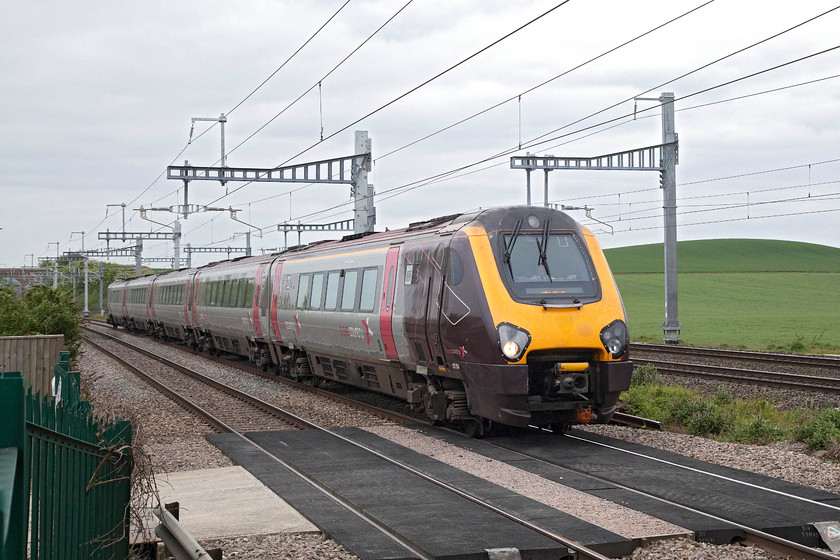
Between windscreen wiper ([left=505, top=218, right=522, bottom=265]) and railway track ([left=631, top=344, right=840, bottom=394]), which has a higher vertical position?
windscreen wiper ([left=505, top=218, right=522, bottom=265])

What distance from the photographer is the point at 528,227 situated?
12.4m

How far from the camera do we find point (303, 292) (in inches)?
767

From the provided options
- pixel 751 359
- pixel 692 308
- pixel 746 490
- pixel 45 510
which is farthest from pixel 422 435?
pixel 692 308

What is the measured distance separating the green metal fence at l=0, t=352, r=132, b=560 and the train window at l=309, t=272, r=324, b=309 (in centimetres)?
1244

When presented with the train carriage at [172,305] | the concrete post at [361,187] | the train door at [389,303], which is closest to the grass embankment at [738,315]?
the train door at [389,303]

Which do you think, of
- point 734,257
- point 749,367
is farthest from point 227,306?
point 734,257

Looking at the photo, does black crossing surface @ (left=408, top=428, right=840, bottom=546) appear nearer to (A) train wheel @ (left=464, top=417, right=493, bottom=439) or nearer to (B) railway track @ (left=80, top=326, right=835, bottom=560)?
(B) railway track @ (left=80, top=326, right=835, bottom=560)

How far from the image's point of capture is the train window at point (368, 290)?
15.3m

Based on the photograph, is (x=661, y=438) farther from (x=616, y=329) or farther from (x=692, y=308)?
(x=692, y=308)

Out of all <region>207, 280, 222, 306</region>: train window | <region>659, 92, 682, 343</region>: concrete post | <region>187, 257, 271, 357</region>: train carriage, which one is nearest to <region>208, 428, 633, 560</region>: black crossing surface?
<region>187, 257, 271, 357</region>: train carriage

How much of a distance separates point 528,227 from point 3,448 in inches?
376

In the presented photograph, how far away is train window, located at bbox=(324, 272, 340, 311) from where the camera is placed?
1736 cm

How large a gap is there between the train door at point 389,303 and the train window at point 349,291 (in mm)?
1544

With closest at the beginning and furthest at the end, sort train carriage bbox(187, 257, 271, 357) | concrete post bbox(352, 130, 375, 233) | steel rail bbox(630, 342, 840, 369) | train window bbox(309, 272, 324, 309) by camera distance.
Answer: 1. train window bbox(309, 272, 324, 309)
2. steel rail bbox(630, 342, 840, 369)
3. train carriage bbox(187, 257, 271, 357)
4. concrete post bbox(352, 130, 375, 233)
